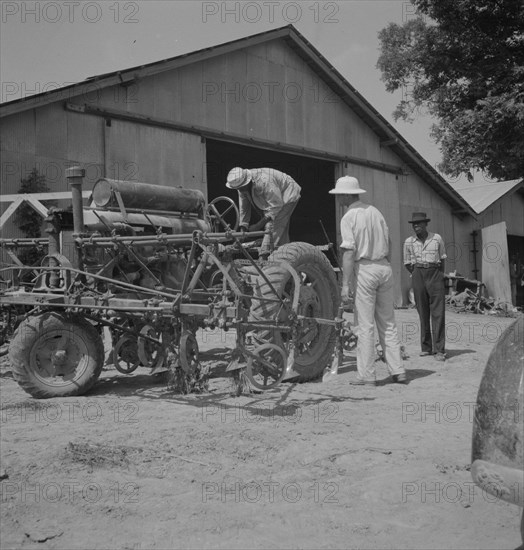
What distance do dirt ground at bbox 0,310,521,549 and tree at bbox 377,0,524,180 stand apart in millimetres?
12060

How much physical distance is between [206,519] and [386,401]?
9.66ft

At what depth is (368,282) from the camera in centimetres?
648

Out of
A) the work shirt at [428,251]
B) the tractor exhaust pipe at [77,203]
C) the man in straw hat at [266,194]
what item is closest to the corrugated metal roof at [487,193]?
the work shirt at [428,251]

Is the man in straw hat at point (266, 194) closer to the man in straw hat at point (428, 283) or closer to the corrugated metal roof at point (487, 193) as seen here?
the man in straw hat at point (428, 283)

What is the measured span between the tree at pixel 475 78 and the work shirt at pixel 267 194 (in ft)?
33.6

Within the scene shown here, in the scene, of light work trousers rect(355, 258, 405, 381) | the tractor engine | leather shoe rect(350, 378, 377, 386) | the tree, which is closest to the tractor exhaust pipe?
the tractor engine

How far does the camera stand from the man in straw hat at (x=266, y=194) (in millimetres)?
7227

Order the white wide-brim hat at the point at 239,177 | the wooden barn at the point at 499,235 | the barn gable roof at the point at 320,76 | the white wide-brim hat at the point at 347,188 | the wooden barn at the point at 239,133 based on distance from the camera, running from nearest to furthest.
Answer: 1. the white wide-brim hat at the point at 347,188
2. the white wide-brim hat at the point at 239,177
3. the barn gable roof at the point at 320,76
4. the wooden barn at the point at 239,133
5. the wooden barn at the point at 499,235

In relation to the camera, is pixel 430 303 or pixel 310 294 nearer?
pixel 310 294

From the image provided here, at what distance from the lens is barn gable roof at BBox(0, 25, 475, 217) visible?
1033 cm

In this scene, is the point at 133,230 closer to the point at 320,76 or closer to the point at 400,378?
the point at 400,378

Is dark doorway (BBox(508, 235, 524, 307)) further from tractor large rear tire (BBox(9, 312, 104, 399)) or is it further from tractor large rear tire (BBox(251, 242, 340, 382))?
tractor large rear tire (BBox(9, 312, 104, 399))

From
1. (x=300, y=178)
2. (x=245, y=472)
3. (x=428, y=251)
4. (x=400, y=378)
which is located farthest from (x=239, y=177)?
(x=300, y=178)

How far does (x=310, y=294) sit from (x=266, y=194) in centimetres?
128
